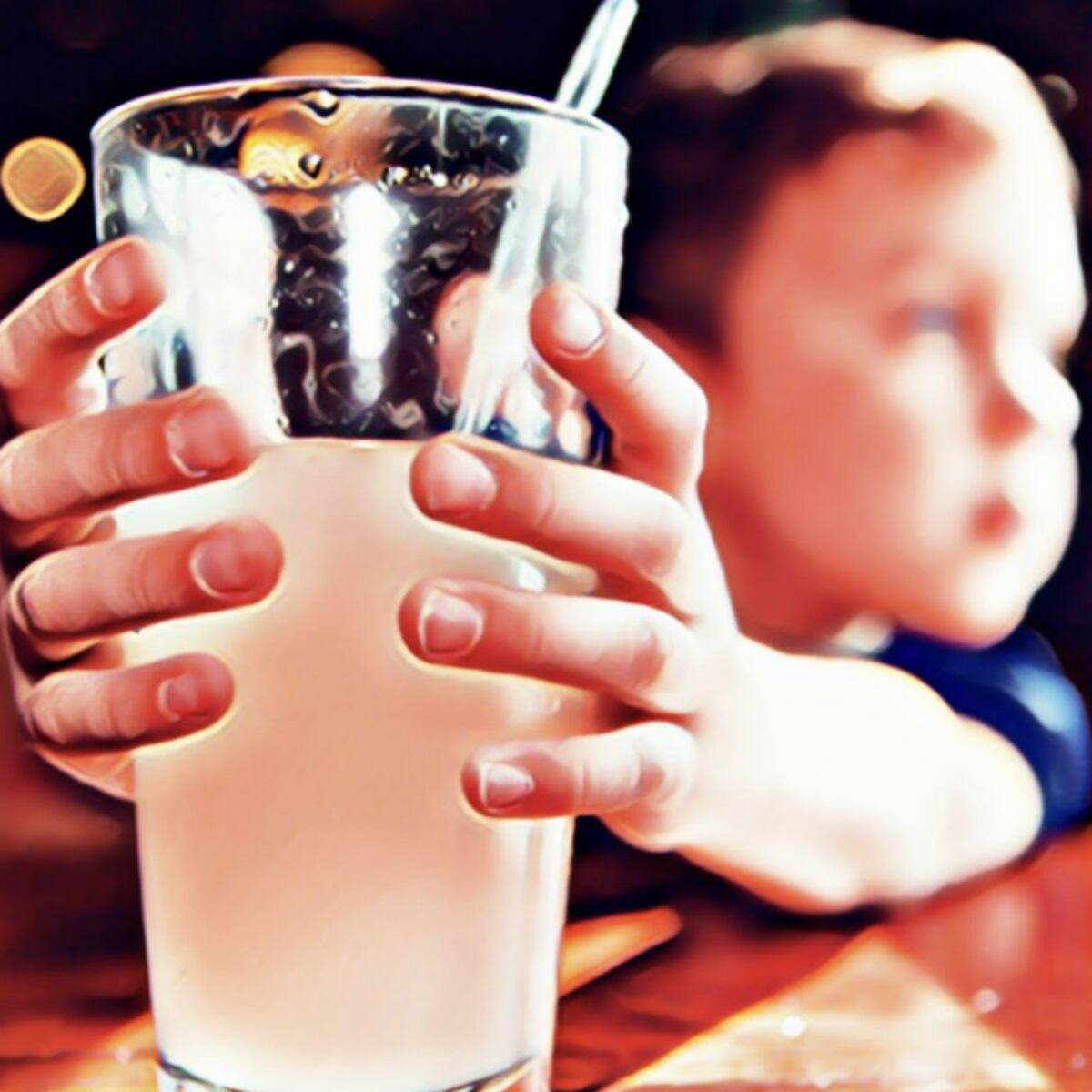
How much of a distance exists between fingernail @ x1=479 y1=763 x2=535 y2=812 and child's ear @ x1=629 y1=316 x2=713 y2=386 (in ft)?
0.80

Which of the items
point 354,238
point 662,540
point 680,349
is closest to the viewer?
point 354,238

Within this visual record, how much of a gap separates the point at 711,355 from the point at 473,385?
21 centimetres

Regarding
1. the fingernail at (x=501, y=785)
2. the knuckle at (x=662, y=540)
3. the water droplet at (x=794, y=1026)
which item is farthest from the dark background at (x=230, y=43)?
the water droplet at (x=794, y=1026)

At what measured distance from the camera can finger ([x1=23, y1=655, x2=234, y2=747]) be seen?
58 cm

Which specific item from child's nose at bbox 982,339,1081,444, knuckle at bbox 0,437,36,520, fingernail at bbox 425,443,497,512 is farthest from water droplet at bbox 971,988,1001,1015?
knuckle at bbox 0,437,36,520

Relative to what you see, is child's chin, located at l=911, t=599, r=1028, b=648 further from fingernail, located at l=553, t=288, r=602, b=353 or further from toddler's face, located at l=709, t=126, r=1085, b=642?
fingernail, located at l=553, t=288, r=602, b=353

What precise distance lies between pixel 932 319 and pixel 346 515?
36 centimetres

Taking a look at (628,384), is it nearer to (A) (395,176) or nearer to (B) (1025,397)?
(A) (395,176)

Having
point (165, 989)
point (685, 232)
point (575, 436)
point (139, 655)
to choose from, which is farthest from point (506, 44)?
point (165, 989)

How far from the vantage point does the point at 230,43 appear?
74cm

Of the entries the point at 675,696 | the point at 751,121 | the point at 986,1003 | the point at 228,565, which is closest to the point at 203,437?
the point at 228,565

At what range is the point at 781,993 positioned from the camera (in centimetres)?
77

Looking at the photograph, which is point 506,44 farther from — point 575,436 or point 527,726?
point 527,726

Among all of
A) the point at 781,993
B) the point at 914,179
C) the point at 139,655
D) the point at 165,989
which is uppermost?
the point at 914,179
